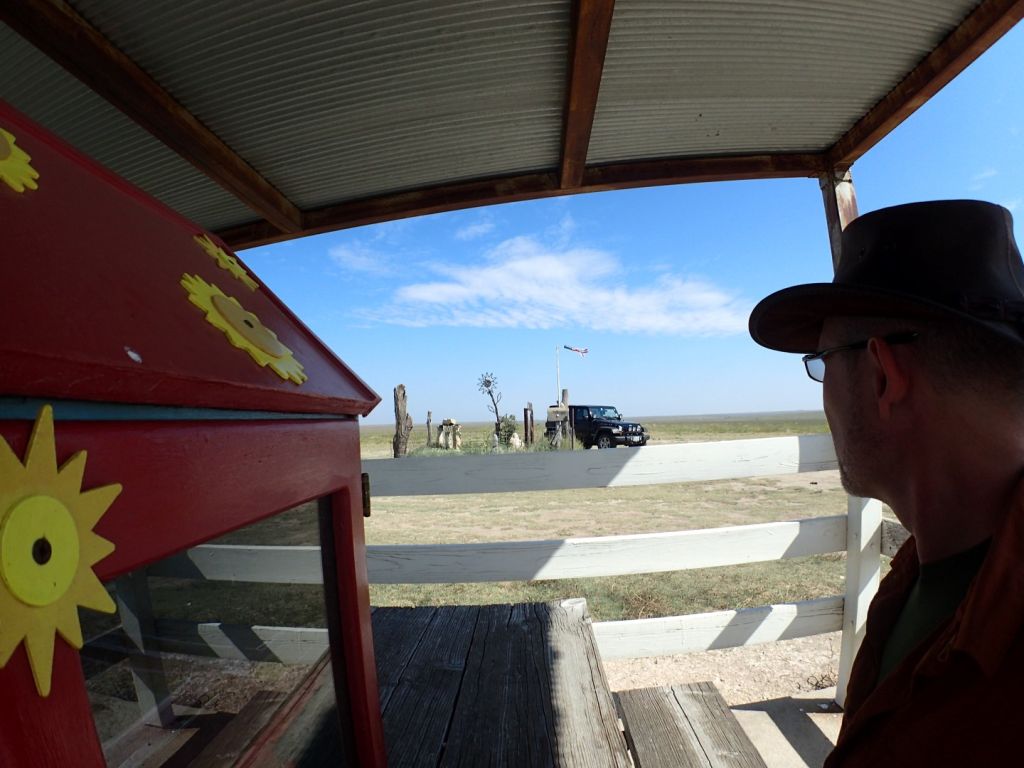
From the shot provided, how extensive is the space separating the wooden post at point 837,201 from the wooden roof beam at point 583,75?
1.28 m

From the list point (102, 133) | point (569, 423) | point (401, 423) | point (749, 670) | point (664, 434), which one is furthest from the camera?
point (664, 434)

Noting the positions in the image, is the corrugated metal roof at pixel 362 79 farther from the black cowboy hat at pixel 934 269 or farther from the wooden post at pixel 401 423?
the wooden post at pixel 401 423

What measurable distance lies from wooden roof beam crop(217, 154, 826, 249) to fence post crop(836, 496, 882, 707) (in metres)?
1.74

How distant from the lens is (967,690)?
2.29 feet

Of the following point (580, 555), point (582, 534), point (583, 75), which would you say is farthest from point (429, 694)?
point (582, 534)

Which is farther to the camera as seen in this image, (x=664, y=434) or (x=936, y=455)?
(x=664, y=434)

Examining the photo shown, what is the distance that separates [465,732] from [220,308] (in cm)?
109

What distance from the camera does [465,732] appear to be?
49.6 inches

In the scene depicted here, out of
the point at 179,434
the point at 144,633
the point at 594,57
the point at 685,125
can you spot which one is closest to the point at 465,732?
the point at 144,633

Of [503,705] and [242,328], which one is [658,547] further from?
[242,328]

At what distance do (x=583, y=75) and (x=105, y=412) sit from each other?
6.78 feet

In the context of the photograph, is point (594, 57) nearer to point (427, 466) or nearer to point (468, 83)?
point (468, 83)

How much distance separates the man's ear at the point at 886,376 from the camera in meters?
0.94

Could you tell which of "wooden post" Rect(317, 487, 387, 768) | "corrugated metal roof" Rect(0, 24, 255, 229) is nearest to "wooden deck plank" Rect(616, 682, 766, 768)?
"wooden post" Rect(317, 487, 387, 768)
